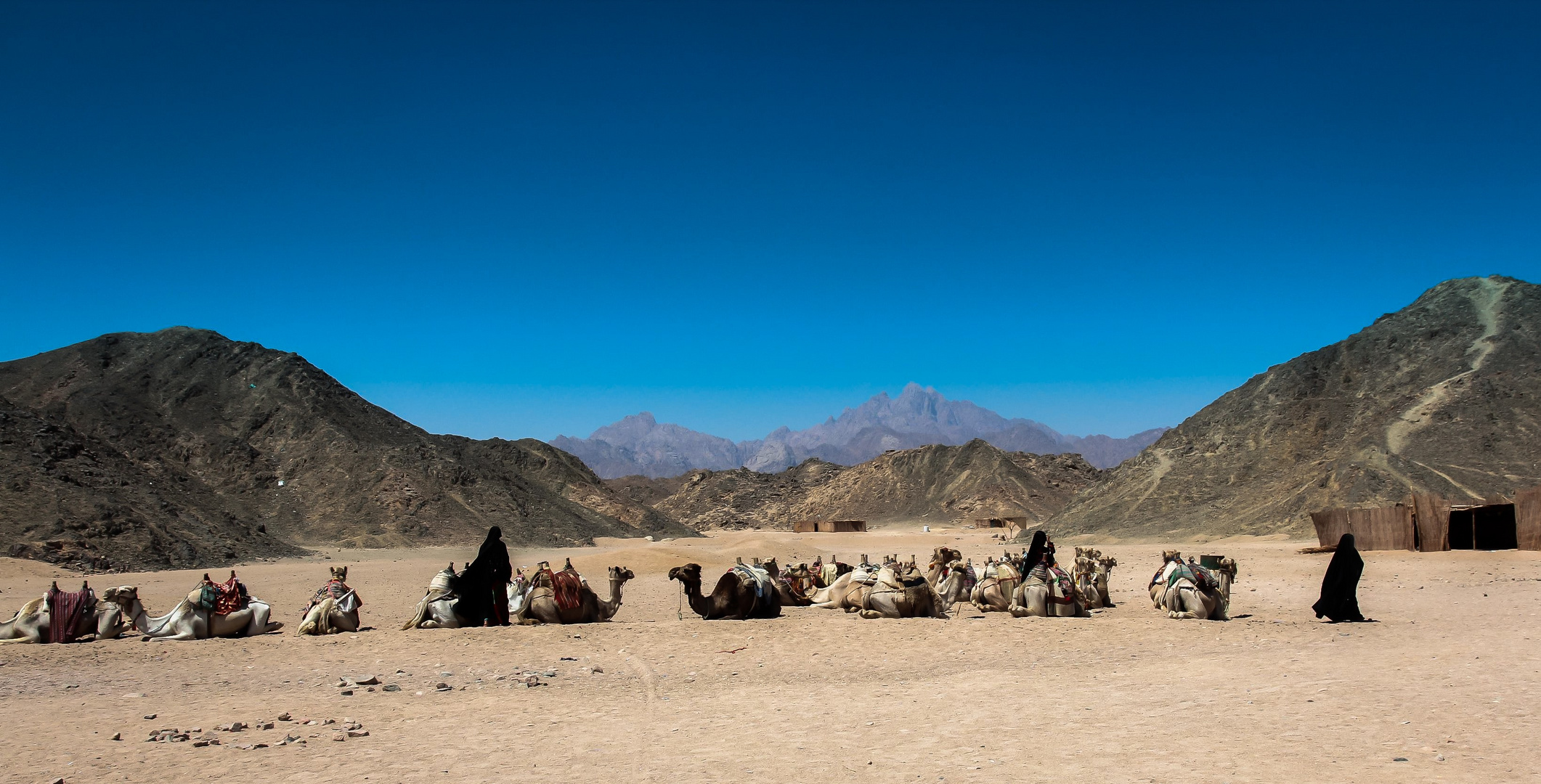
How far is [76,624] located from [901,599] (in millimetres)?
13174

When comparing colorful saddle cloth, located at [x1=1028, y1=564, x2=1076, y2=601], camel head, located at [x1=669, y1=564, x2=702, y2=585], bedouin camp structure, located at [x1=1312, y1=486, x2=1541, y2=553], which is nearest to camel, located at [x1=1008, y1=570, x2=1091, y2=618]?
colorful saddle cloth, located at [x1=1028, y1=564, x2=1076, y2=601]

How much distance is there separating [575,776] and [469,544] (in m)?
45.6

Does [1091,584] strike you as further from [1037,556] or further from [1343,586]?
[1343,586]

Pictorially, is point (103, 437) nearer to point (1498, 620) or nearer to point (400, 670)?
point (400, 670)

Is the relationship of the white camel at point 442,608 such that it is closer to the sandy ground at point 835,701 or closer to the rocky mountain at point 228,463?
the sandy ground at point 835,701

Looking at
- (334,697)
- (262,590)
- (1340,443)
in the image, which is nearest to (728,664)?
(334,697)

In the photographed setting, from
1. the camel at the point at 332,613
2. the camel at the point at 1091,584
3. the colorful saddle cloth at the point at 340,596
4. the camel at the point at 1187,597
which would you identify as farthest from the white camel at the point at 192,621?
the camel at the point at 1187,597

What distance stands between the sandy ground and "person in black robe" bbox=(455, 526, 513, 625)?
838mm

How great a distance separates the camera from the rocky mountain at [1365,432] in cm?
4069

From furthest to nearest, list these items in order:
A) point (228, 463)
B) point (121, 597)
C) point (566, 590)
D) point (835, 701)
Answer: point (228, 463), point (566, 590), point (121, 597), point (835, 701)

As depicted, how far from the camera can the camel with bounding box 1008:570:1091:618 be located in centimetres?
1725

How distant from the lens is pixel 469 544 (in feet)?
165

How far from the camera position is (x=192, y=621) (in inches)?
592

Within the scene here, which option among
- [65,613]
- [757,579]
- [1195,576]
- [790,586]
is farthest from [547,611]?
[1195,576]
